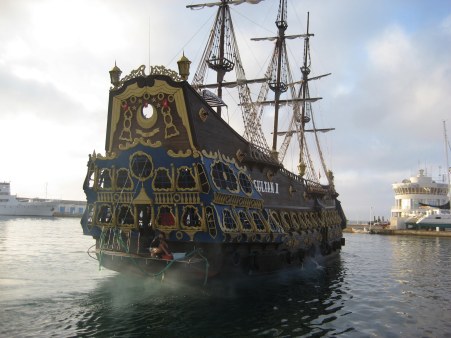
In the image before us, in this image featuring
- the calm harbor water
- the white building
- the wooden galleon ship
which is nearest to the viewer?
the calm harbor water

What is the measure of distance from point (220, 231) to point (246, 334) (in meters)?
4.24

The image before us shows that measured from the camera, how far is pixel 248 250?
16.8 m

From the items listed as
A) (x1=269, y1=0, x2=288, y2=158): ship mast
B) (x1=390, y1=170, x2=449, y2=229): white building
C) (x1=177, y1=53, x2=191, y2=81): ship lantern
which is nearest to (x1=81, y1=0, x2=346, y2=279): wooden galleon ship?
(x1=177, y1=53, x2=191, y2=81): ship lantern

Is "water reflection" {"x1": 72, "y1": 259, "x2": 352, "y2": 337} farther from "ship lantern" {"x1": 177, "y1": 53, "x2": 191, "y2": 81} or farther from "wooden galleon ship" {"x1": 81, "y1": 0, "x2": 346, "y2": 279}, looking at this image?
"ship lantern" {"x1": 177, "y1": 53, "x2": 191, "y2": 81}

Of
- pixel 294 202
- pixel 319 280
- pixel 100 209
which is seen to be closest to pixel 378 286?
pixel 319 280

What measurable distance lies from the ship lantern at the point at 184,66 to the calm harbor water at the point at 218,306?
26.2 ft

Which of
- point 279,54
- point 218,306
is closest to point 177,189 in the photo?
point 218,306

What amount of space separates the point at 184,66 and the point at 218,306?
8819 mm

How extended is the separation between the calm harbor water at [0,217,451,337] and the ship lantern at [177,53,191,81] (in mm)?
7993

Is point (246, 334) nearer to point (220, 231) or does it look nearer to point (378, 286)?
point (220, 231)

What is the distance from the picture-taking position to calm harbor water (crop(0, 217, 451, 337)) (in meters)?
11.5

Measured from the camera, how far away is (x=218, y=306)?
13797 mm

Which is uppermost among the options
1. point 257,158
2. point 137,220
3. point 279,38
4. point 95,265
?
point 279,38

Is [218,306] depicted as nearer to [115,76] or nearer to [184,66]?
[184,66]
